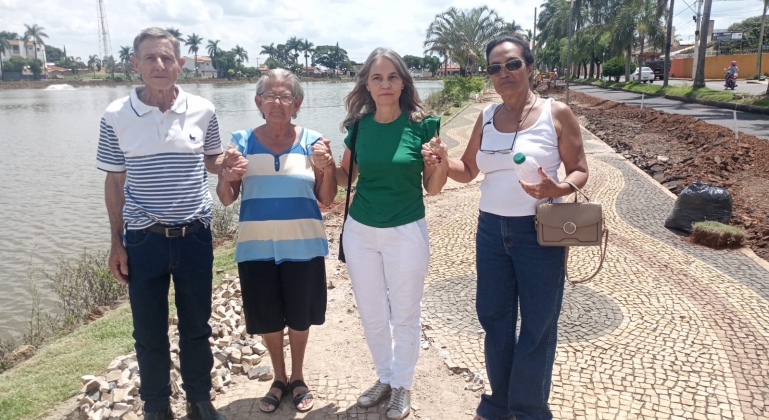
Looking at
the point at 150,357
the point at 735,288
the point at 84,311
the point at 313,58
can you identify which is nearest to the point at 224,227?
the point at 84,311

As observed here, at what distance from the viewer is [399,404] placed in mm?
3016

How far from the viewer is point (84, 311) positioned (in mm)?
5789

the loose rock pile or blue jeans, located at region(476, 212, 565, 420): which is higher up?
blue jeans, located at region(476, 212, 565, 420)

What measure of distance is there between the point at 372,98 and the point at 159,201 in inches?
46.8

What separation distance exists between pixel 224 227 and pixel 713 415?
23.1ft

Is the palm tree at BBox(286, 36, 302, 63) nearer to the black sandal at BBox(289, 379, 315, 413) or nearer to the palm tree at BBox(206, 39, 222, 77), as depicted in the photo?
the palm tree at BBox(206, 39, 222, 77)

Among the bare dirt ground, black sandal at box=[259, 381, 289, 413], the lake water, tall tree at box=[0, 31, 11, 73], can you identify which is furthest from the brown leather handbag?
tall tree at box=[0, 31, 11, 73]

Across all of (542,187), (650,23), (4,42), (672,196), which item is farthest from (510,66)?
(4,42)

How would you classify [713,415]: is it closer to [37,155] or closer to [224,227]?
[224,227]

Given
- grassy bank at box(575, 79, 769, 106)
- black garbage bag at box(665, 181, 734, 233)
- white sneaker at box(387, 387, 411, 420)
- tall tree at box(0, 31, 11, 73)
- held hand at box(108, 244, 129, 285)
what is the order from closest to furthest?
held hand at box(108, 244, 129, 285), white sneaker at box(387, 387, 411, 420), black garbage bag at box(665, 181, 734, 233), grassy bank at box(575, 79, 769, 106), tall tree at box(0, 31, 11, 73)

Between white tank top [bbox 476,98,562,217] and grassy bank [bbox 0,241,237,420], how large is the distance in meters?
2.69

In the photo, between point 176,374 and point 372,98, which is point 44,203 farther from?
point 372,98

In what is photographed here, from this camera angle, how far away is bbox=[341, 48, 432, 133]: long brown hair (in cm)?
279

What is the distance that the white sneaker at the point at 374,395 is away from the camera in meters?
3.13
